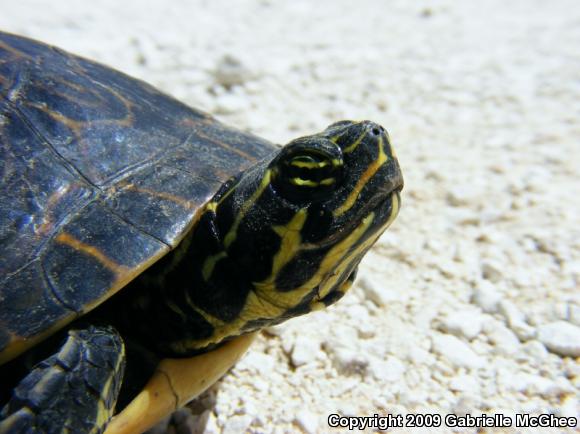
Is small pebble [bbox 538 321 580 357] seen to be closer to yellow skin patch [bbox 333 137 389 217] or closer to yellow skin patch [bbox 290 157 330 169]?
yellow skin patch [bbox 333 137 389 217]

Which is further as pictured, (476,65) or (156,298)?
(476,65)

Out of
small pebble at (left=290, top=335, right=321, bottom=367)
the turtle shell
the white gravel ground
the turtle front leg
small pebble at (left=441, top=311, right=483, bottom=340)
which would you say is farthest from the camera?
small pebble at (left=441, top=311, right=483, bottom=340)

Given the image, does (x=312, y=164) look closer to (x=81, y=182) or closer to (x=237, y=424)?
(x=81, y=182)

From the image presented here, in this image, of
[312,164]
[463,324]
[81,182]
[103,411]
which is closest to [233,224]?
[312,164]

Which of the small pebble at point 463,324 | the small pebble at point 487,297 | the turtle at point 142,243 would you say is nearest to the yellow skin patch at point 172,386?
the turtle at point 142,243

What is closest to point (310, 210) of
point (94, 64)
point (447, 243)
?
point (94, 64)

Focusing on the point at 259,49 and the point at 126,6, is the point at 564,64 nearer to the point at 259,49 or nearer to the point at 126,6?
the point at 259,49

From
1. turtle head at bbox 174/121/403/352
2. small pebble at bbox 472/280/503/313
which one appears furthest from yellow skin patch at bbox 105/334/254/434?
small pebble at bbox 472/280/503/313
